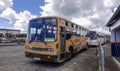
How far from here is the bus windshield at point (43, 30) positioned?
10648 millimetres

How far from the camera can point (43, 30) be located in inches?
430

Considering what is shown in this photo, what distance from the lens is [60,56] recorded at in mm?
11070

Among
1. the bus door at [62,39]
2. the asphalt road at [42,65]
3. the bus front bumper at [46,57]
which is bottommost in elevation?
the asphalt road at [42,65]

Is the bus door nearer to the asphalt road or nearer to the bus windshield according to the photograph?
the bus windshield

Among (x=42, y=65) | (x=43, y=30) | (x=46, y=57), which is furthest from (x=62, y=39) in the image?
(x=42, y=65)

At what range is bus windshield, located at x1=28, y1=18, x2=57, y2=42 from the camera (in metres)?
10.6

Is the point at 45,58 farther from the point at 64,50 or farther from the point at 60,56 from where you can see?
the point at 64,50

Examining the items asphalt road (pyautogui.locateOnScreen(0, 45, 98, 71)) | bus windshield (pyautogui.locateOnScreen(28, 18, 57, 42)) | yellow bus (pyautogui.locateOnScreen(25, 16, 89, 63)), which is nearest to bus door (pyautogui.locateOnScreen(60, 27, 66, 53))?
yellow bus (pyautogui.locateOnScreen(25, 16, 89, 63))

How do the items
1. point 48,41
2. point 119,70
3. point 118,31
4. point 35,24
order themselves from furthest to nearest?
point 118,31 < point 35,24 < point 48,41 < point 119,70

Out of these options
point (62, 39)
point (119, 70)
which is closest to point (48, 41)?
point (62, 39)

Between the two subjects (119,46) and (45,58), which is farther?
(119,46)

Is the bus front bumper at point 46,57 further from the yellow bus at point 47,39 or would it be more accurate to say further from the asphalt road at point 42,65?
the asphalt road at point 42,65

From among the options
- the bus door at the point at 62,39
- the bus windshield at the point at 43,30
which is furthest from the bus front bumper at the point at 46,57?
the bus door at the point at 62,39

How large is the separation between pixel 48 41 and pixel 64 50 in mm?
1900
